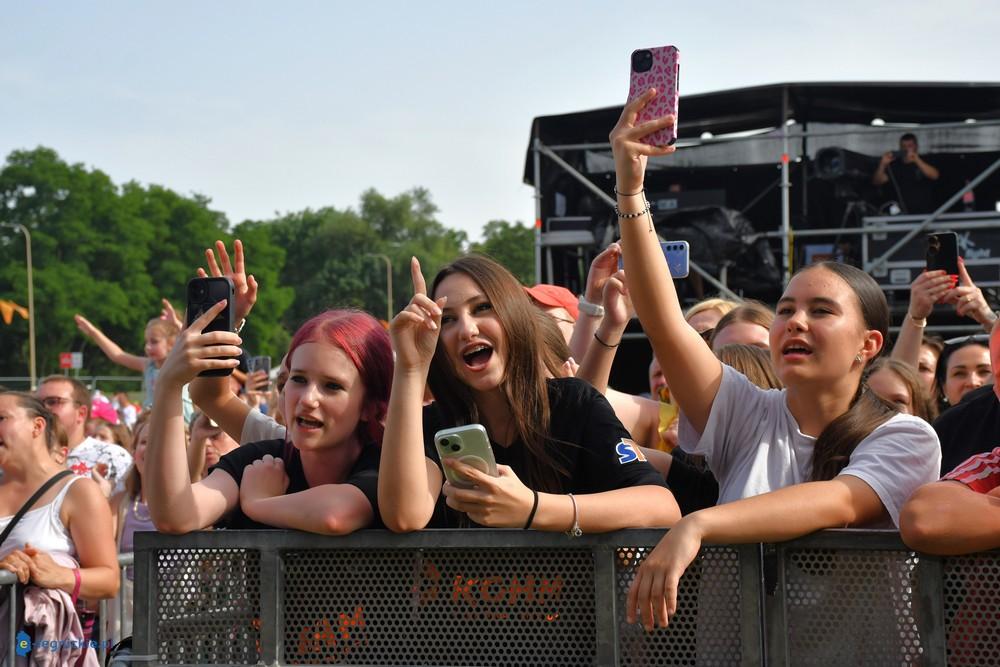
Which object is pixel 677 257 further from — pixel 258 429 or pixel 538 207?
pixel 538 207

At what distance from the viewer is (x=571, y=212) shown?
40.8 feet

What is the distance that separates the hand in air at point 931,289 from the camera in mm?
4789

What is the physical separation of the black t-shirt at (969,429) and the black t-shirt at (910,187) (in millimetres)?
8423

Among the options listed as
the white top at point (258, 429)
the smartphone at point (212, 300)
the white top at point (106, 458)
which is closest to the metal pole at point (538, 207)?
the white top at point (106, 458)

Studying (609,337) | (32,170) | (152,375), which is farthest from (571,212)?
(32,170)

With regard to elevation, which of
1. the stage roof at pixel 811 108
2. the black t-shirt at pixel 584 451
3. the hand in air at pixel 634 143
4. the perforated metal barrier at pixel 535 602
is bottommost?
the perforated metal barrier at pixel 535 602

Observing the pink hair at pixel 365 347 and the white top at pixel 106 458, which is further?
the white top at pixel 106 458

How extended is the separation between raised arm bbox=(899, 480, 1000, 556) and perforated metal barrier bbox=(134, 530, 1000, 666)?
0.05 meters

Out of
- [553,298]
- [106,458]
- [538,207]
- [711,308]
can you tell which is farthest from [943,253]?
[538,207]

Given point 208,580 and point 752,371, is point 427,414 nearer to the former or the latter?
point 208,580

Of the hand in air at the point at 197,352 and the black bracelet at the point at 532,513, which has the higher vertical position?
the hand in air at the point at 197,352

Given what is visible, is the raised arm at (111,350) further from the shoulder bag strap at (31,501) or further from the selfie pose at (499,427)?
the selfie pose at (499,427)

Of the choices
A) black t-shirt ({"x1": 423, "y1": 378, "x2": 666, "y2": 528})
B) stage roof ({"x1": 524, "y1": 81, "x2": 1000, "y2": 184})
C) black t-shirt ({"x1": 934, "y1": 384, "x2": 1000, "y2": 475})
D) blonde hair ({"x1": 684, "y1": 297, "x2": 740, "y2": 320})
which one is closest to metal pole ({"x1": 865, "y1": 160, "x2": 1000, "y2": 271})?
stage roof ({"x1": 524, "y1": 81, "x2": 1000, "y2": 184})

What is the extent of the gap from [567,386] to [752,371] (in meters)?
1.01
